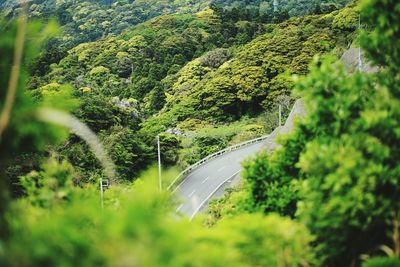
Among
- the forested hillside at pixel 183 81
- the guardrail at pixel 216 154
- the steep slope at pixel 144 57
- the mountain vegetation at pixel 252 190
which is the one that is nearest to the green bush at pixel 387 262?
the mountain vegetation at pixel 252 190

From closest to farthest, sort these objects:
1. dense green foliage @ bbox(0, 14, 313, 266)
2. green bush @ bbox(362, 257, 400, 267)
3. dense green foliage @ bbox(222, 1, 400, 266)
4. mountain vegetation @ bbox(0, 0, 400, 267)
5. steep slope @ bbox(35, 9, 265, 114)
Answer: dense green foliage @ bbox(0, 14, 313, 266)
mountain vegetation @ bbox(0, 0, 400, 267)
green bush @ bbox(362, 257, 400, 267)
dense green foliage @ bbox(222, 1, 400, 266)
steep slope @ bbox(35, 9, 265, 114)

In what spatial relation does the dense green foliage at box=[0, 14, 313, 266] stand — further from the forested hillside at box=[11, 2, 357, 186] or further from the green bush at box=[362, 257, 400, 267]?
the forested hillside at box=[11, 2, 357, 186]

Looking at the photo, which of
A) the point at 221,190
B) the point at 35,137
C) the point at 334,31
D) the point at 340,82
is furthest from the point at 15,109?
the point at 334,31

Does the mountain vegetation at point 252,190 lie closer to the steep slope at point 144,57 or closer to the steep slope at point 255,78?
the steep slope at point 255,78

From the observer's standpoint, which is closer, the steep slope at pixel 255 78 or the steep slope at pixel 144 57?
the steep slope at pixel 255 78

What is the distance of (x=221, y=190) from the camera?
2350 centimetres

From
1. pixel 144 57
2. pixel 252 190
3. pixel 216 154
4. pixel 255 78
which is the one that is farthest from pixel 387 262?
pixel 144 57

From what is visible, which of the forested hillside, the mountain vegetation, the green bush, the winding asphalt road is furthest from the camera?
the forested hillside

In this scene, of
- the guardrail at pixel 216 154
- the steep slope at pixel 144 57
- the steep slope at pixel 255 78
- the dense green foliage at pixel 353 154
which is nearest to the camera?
the dense green foliage at pixel 353 154

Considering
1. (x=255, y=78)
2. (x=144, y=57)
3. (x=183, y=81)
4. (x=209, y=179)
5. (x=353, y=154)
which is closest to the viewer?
(x=353, y=154)

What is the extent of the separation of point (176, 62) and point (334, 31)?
19391 mm

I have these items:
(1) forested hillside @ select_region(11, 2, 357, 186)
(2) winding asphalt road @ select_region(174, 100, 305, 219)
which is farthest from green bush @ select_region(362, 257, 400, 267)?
(2) winding asphalt road @ select_region(174, 100, 305, 219)

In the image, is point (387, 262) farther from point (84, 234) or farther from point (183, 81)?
point (183, 81)

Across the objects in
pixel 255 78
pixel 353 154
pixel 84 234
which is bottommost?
pixel 255 78
